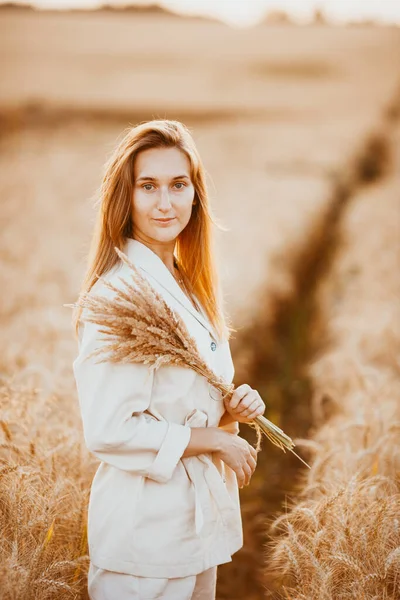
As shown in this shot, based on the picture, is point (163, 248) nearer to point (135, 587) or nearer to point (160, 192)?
point (160, 192)

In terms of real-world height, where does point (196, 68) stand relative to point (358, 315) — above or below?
above

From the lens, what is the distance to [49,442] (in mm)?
3025

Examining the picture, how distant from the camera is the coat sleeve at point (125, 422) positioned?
6.24 ft

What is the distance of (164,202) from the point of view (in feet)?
7.10

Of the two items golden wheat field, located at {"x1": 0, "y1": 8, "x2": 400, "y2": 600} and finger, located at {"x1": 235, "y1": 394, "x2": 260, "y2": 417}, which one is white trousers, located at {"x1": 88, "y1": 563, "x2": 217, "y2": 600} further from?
finger, located at {"x1": 235, "y1": 394, "x2": 260, "y2": 417}

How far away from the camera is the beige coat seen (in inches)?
75.8

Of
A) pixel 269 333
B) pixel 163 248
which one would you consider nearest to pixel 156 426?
pixel 163 248

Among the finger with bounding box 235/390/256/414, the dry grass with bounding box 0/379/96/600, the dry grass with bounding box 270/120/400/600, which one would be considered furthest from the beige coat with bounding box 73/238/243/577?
the dry grass with bounding box 270/120/400/600

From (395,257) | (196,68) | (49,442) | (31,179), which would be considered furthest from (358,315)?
(196,68)

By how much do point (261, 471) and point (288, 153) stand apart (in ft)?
59.7

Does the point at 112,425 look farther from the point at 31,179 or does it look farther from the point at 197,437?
the point at 31,179

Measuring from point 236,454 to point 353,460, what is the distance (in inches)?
52.8

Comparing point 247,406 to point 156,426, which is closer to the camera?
point 156,426

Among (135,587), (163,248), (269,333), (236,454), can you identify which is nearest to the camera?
(135,587)
